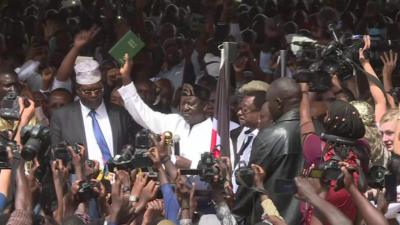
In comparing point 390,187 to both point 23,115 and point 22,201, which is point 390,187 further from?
point 23,115

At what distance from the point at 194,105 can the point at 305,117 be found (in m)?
1.72

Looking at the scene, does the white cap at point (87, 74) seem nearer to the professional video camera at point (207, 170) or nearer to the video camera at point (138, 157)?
the video camera at point (138, 157)

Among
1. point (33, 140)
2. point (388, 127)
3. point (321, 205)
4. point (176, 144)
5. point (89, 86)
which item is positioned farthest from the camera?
point (89, 86)

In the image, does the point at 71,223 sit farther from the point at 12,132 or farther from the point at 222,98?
the point at 222,98

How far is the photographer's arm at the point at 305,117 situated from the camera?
777 cm

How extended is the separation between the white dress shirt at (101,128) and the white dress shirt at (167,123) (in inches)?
7.9

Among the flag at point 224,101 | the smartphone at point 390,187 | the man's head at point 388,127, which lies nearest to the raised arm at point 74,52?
the flag at point 224,101

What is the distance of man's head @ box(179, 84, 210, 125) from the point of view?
30.7ft

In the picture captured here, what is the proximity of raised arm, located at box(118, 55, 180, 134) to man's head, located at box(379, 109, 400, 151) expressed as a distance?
1871mm

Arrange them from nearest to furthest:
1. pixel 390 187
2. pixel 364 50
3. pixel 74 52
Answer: pixel 390 187
pixel 364 50
pixel 74 52

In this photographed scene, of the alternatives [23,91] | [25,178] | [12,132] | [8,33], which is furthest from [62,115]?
[8,33]

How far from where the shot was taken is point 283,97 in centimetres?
838

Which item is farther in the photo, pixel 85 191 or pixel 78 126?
pixel 78 126

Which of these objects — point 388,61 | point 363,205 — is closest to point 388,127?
point 388,61
